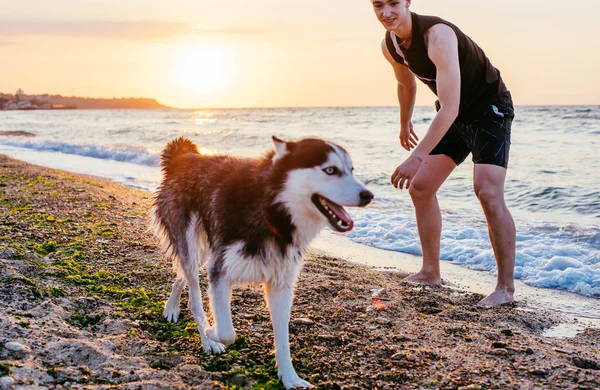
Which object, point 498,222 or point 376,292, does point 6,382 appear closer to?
point 376,292

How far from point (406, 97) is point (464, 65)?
112 cm

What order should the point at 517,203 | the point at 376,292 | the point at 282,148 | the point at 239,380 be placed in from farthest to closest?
the point at 517,203, the point at 376,292, the point at 282,148, the point at 239,380

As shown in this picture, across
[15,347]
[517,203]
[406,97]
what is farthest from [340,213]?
[517,203]

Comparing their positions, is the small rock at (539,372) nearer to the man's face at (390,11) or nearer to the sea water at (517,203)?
the sea water at (517,203)

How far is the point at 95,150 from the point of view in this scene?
20734 mm

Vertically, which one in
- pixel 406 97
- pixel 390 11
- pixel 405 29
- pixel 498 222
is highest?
pixel 390 11

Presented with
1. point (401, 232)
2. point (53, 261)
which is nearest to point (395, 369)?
point (53, 261)

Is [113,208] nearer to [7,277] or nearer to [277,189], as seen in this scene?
[7,277]

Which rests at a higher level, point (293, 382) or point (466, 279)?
point (293, 382)

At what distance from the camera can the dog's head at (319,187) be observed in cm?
325

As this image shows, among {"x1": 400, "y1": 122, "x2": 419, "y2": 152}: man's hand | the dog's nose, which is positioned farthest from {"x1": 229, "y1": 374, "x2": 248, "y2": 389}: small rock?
{"x1": 400, "y1": 122, "x2": 419, "y2": 152}: man's hand

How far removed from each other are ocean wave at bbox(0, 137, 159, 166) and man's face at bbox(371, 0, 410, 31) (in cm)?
1277

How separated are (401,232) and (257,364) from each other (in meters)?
4.84

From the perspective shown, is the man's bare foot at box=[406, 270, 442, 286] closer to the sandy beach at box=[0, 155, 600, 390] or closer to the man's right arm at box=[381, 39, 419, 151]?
the sandy beach at box=[0, 155, 600, 390]
